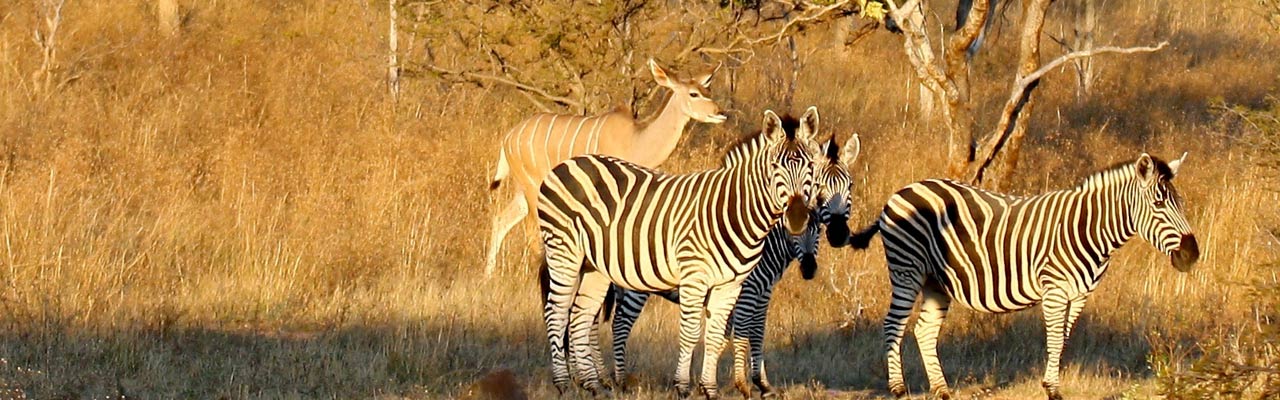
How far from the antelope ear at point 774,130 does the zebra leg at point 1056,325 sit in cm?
189

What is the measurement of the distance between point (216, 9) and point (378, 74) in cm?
472

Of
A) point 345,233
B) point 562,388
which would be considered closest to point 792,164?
point 562,388

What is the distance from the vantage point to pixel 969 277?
864cm

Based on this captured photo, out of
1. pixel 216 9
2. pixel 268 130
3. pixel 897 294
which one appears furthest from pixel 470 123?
pixel 897 294

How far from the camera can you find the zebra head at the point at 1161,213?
8.16 metres

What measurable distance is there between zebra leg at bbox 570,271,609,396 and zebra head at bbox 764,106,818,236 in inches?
52.0

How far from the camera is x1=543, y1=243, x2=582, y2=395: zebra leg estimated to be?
838cm

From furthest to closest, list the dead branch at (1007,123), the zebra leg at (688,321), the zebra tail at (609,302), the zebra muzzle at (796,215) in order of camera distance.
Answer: the dead branch at (1007,123)
the zebra tail at (609,302)
the zebra leg at (688,321)
the zebra muzzle at (796,215)

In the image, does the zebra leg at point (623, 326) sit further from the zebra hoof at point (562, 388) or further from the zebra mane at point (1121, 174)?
the zebra mane at point (1121, 174)

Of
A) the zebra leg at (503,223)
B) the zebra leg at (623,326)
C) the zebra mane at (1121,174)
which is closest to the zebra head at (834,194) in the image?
the zebra leg at (623,326)

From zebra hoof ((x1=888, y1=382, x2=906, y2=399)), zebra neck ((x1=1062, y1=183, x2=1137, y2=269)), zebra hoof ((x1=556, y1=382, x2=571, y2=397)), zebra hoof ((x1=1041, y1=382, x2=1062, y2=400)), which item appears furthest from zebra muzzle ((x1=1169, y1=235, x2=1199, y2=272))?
zebra hoof ((x1=556, y1=382, x2=571, y2=397))

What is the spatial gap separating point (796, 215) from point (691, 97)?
4.85 meters

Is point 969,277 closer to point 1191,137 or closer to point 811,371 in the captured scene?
point 811,371

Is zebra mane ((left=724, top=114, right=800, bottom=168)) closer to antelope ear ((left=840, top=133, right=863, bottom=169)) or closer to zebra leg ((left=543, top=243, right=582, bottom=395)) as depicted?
antelope ear ((left=840, top=133, right=863, bottom=169))
